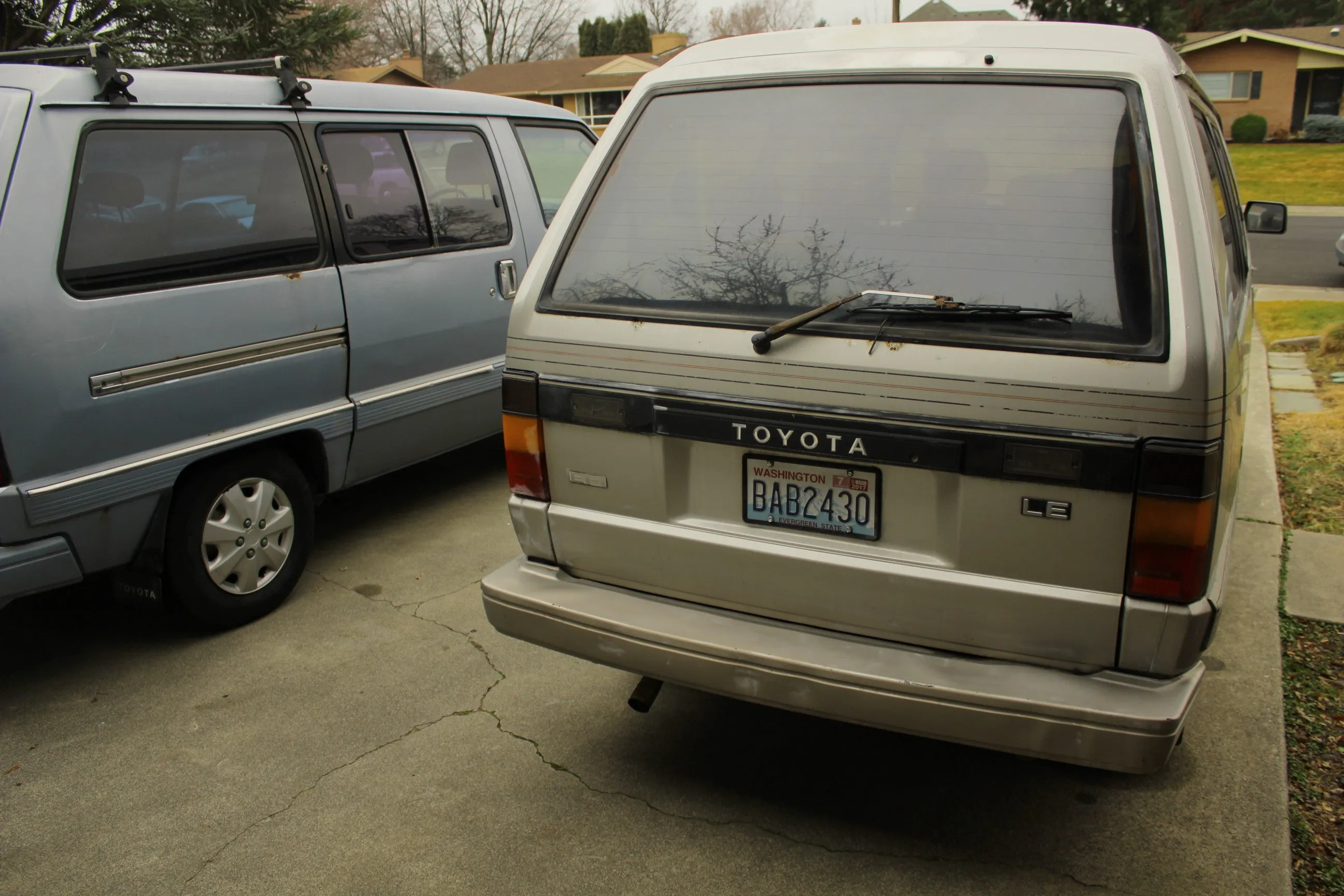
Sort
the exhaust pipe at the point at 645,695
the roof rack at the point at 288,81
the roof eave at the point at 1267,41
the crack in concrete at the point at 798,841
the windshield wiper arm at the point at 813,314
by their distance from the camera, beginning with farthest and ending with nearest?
the roof eave at the point at 1267,41 → the roof rack at the point at 288,81 → the exhaust pipe at the point at 645,695 → the crack in concrete at the point at 798,841 → the windshield wiper arm at the point at 813,314

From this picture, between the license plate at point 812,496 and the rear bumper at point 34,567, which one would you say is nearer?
the license plate at point 812,496

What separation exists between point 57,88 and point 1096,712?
374 centimetres

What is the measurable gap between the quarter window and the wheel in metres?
1.11

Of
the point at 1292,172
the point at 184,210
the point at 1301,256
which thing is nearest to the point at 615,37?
the point at 1292,172

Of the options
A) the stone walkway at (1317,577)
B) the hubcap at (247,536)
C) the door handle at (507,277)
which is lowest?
the stone walkway at (1317,577)

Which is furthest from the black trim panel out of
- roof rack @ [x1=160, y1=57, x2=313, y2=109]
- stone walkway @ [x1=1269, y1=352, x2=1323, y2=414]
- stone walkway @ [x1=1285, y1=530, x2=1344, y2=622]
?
stone walkway @ [x1=1269, y1=352, x2=1323, y2=414]

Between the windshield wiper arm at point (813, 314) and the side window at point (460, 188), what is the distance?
291cm

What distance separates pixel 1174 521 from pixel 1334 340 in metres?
7.49

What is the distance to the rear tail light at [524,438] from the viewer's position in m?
2.88

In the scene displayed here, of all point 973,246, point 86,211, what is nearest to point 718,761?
point 973,246

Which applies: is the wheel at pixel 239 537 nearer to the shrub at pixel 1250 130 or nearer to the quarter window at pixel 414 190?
the quarter window at pixel 414 190

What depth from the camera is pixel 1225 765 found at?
3090 mm

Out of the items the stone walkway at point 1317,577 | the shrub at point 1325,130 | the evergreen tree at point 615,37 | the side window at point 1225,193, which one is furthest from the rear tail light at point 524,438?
the evergreen tree at point 615,37

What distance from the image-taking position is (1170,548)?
2186 millimetres
